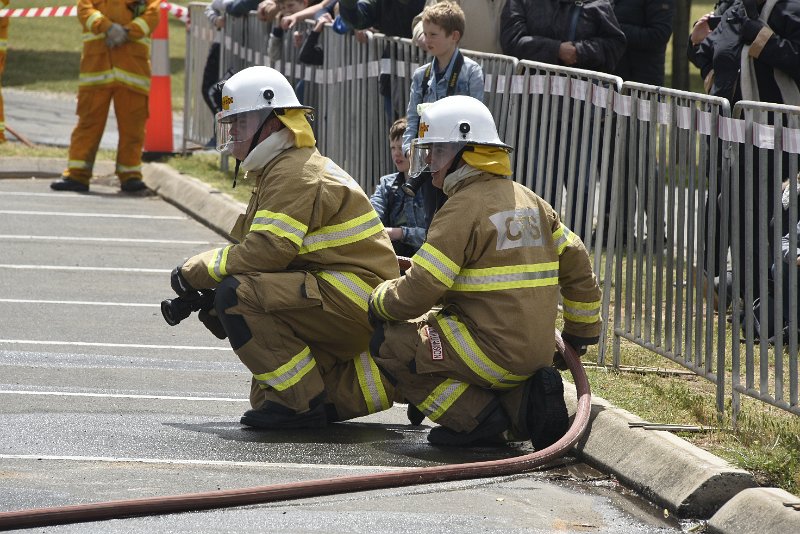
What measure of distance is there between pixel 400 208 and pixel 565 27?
6.37 feet

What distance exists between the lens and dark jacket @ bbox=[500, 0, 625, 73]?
953 cm

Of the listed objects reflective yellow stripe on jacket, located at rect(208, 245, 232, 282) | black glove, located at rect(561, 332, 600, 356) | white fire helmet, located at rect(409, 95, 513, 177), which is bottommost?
black glove, located at rect(561, 332, 600, 356)

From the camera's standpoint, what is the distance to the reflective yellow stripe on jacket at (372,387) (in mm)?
6551

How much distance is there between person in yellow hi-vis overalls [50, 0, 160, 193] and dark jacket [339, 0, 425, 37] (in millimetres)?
3254

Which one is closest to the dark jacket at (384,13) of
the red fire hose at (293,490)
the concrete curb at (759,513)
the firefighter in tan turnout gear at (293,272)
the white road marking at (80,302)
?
the white road marking at (80,302)

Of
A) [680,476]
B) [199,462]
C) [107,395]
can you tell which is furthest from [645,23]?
[199,462]

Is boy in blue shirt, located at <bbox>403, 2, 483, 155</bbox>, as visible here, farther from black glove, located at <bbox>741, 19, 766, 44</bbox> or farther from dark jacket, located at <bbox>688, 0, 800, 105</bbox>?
black glove, located at <bbox>741, 19, 766, 44</bbox>

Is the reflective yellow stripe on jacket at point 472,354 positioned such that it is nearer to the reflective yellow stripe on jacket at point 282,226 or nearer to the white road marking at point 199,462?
the white road marking at point 199,462

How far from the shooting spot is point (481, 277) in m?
5.96

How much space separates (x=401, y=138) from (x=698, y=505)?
3.91 m

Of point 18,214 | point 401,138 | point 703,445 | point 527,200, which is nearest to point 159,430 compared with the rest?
point 527,200

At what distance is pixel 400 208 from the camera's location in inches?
339

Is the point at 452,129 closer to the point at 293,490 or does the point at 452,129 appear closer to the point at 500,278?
the point at 500,278

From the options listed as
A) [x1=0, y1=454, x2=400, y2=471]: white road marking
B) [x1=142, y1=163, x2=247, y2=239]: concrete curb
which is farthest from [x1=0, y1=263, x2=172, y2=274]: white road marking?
[x1=0, y1=454, x2=400, y2=471]: white road marking
